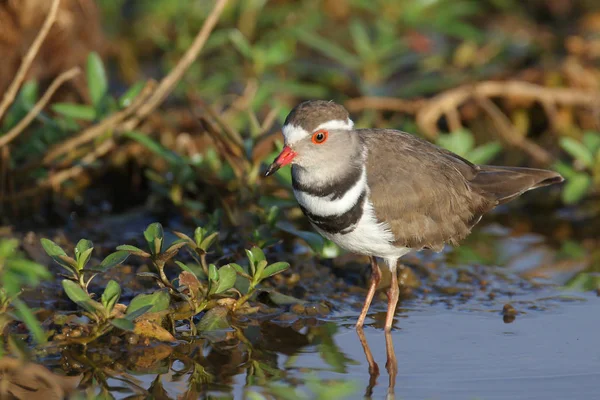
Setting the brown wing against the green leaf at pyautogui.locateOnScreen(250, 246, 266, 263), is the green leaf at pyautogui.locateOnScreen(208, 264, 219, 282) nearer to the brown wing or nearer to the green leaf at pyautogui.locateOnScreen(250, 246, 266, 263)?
the green leaf at pyautogui.locateOnScreen(250, 246, 266, 263)

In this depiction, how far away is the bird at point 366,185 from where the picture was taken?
18.5ft

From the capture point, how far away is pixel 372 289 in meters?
6.16

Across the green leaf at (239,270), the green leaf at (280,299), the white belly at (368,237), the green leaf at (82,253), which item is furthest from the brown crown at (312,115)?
the green leaf at (82,253)

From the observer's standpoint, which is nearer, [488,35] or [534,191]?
[534,191]

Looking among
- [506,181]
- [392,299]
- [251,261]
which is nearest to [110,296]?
[251,261]

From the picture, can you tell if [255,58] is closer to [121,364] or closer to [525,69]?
[525,69]

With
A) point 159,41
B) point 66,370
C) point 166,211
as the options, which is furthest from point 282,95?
point 66,370

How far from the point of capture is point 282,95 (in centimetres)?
916

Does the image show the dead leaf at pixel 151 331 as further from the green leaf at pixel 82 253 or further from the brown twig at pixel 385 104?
the brown twig at pixel 385 104

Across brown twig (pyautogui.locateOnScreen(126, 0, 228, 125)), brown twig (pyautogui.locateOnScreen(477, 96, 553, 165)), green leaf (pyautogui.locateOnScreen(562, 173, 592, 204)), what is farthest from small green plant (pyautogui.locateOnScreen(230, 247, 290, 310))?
brown twig (pyautogui.locateOnScreen(477, 96, 553, 165))

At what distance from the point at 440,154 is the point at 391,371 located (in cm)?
163

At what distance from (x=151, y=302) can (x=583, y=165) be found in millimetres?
4141

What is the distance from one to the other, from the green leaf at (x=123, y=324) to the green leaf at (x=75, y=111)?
7.83 ft

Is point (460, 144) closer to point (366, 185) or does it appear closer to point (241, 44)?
point (366, 185)
